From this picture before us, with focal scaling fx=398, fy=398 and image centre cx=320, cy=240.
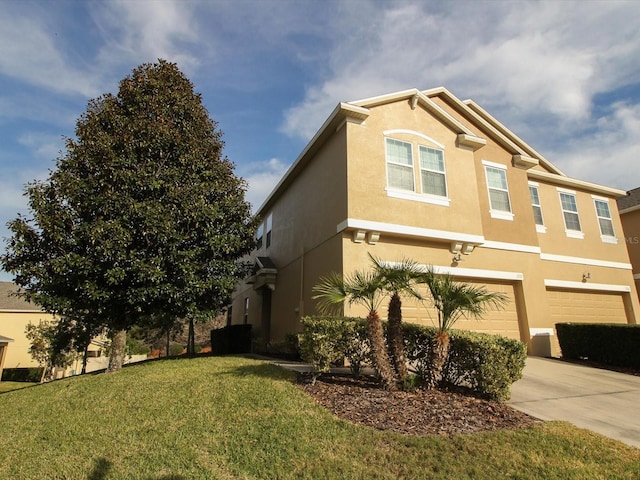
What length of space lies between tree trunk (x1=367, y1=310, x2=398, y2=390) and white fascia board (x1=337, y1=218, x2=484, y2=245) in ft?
13.8

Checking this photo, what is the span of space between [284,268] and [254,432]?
11.3 m

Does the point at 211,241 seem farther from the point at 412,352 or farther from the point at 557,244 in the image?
the point at 557,244

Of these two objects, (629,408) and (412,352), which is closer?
(629,408)

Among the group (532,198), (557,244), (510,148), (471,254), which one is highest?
(510,148)

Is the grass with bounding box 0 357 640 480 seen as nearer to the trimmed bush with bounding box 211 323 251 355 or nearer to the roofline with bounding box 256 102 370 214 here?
the roofline with bounding box 256 102 370 214

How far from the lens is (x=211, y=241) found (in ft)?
39.0

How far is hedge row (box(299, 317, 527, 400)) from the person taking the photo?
22.4 ft

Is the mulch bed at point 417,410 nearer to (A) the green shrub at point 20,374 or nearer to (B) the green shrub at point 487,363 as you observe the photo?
(B) the green shrub at point 487,363

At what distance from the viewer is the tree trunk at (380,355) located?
278 inches

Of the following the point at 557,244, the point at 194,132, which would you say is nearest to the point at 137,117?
the point at 194,132

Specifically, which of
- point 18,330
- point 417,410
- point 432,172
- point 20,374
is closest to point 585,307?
→ point 432,172

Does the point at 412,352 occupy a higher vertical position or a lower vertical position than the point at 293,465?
higher

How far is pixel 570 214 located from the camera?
1762 cm

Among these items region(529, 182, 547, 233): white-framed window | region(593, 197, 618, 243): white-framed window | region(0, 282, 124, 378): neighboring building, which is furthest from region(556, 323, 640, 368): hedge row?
region(0, 282, 124, 378): neighboring building
